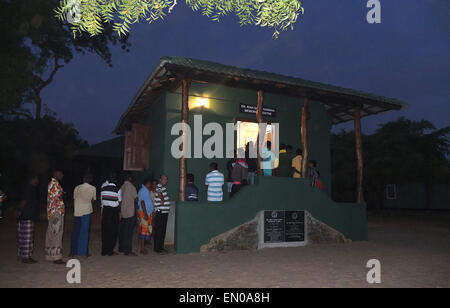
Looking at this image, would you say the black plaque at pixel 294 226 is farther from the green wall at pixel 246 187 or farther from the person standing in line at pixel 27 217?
the person standing in line at pixel 27 217

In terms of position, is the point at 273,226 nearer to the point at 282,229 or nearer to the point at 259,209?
the point at 282,229

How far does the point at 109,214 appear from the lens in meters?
6.76

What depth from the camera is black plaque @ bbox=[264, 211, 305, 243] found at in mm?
7871

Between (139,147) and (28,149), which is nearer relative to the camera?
(139,147)

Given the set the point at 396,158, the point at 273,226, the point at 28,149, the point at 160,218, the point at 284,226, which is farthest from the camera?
the point at 396,158

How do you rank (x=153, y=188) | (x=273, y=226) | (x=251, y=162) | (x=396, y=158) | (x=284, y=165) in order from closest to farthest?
(x=153, y=188) < (x=273, y=226) < (x=284, y=165) < (x=251, y=162) < (x=396, y=158)

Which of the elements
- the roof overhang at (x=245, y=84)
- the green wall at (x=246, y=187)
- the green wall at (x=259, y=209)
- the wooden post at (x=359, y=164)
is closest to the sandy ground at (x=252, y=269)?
the green wall at (x=259, y=209)

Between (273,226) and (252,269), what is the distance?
8.13 ft

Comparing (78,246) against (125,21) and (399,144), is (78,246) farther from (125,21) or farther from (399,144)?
(399,144)

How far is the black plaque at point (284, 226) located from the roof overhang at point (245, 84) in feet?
10.3

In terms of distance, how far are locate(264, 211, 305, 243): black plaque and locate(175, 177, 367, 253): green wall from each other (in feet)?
0.53

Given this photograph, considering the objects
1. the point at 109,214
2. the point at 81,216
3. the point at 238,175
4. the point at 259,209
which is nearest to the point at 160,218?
the point at 109,214
